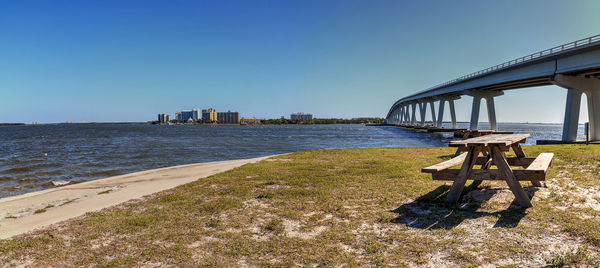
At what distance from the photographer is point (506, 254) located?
13.4 feet

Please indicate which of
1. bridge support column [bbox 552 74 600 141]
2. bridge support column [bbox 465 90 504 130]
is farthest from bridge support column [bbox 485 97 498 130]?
bridge support column [bbox 552 74 600 141]

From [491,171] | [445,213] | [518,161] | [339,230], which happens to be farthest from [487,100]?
[339,230]

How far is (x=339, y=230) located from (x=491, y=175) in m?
3.45

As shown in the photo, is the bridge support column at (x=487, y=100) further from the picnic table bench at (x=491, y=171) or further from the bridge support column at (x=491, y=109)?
the picnic table bench at (x=491, y=171)

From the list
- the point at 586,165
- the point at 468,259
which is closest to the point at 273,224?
the point at 468,259

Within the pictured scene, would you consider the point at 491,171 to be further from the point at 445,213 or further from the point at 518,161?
the point at 518,161

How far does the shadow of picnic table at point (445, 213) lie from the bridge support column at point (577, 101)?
2904 cm

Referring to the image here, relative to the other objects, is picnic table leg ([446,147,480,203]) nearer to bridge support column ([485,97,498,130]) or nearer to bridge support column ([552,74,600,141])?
bridge support column ([552,74,600,141])

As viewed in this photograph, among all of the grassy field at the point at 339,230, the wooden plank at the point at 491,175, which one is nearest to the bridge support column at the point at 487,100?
the grassy field at the point at 339,230

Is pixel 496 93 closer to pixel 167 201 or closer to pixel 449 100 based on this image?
pixel 449 100

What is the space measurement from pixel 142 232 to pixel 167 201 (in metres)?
2.46

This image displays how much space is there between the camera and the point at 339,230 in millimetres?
5180

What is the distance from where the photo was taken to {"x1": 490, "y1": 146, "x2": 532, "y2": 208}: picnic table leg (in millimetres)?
5891

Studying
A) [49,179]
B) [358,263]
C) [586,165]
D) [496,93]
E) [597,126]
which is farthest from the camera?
[496,93]
